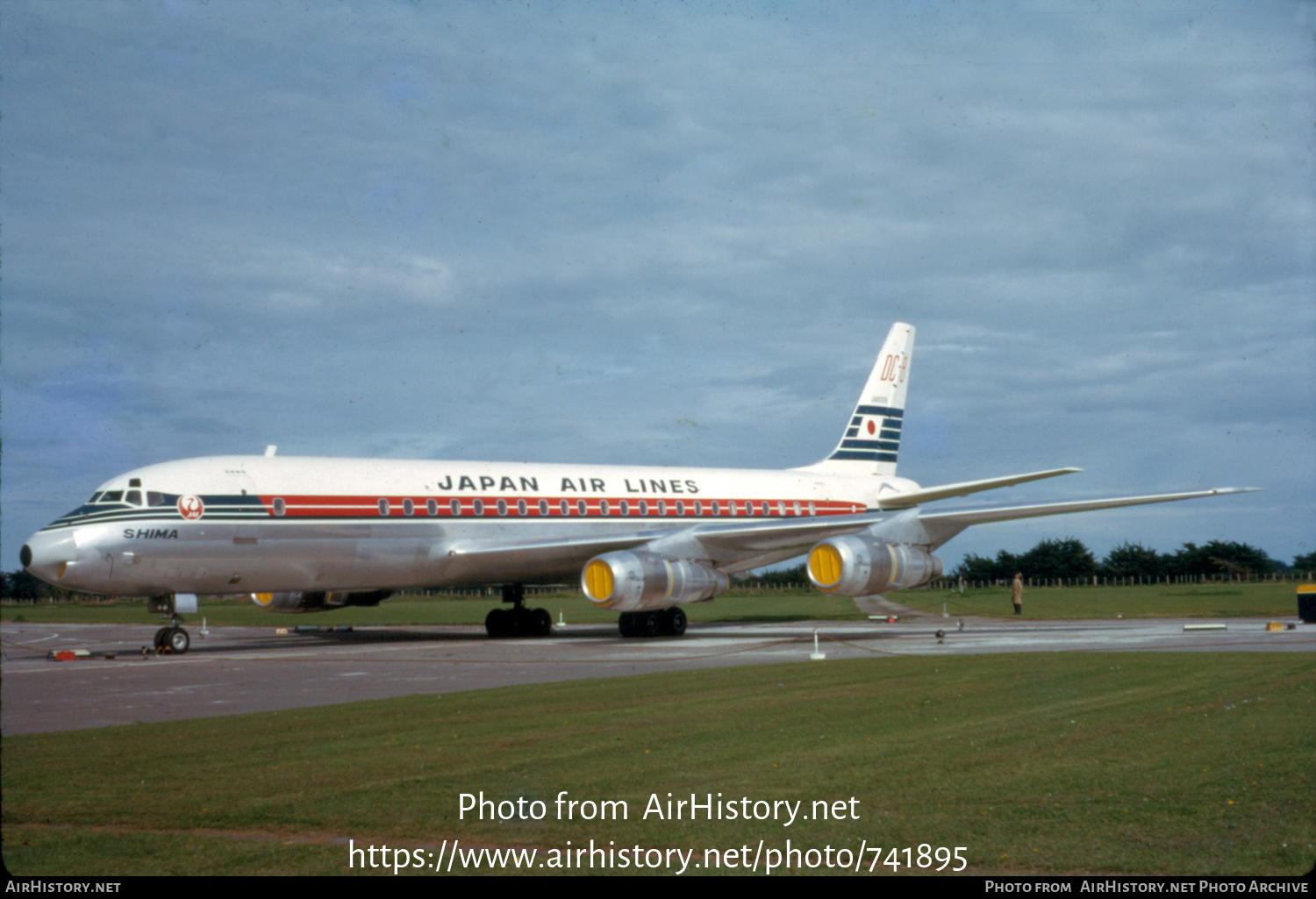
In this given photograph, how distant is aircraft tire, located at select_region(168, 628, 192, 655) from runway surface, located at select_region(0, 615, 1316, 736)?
1.15 ft

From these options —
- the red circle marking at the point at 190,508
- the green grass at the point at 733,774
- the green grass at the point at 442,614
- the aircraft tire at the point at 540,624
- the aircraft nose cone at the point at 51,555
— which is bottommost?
the green grass at the point at 442,614

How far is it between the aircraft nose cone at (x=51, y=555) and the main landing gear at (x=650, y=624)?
10951 millimetres

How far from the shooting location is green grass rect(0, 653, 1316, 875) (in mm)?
5141

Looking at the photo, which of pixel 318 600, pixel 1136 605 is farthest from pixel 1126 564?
pixel 318 600

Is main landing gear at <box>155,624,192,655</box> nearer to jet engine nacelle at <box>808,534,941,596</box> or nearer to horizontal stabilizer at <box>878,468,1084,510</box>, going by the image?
jet engine nacelle at <box>808,534,941,596</box>

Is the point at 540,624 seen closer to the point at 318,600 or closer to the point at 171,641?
the point at 318,600

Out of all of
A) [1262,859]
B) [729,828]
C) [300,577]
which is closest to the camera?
[1262,859]

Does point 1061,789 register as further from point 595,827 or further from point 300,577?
point 300,577

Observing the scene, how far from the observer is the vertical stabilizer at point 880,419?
33312 millimetres

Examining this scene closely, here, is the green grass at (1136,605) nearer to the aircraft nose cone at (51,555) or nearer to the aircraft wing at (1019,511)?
the aircraft wing at (1019,511)

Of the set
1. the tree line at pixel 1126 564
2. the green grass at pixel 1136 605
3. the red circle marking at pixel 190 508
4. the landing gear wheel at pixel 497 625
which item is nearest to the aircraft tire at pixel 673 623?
the landing gear wheel at pixel 497 625
